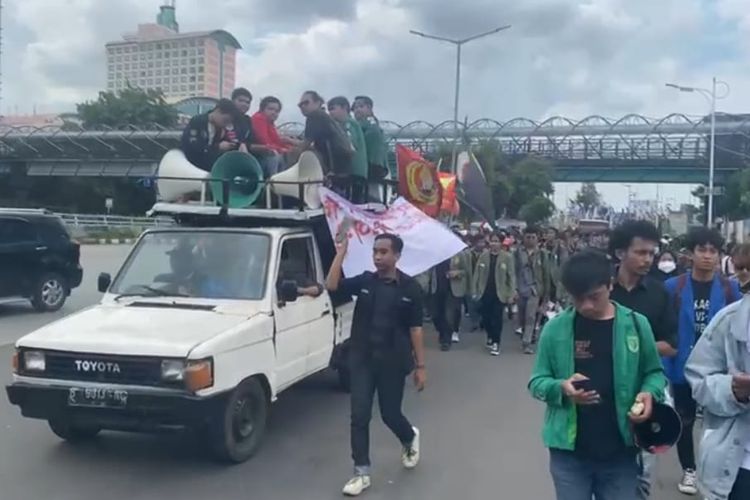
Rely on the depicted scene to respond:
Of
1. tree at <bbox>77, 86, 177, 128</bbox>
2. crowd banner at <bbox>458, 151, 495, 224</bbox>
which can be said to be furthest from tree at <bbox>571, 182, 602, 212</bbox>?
crowd banner at <bbox>458, 151, 495, 224</bbox>

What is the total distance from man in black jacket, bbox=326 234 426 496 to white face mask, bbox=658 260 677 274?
12.7 feet

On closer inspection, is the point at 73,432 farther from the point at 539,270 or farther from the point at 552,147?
the point at 552,147

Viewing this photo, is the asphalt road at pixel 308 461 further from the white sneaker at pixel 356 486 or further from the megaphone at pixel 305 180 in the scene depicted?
the megaphone at pixel 305 180

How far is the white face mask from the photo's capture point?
8984 mm

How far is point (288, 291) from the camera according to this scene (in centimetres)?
699

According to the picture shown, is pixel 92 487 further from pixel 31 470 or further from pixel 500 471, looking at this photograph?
pixel 500 471

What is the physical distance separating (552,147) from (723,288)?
2365 inches

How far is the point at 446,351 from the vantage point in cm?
1238

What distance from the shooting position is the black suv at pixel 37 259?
15.4m

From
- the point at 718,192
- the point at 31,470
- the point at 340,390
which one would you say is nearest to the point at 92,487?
the point at 31,470

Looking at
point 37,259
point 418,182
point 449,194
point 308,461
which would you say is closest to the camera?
point 308,461

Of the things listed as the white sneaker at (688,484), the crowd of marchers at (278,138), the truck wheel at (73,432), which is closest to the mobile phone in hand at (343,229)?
the crowd of marchers at (278,138)

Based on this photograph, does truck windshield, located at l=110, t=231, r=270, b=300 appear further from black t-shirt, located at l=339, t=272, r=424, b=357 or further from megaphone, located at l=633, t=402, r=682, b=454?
megaphone, located at l=633, t=402, r=682, b=454

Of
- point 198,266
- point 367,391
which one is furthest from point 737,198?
point 367,391
